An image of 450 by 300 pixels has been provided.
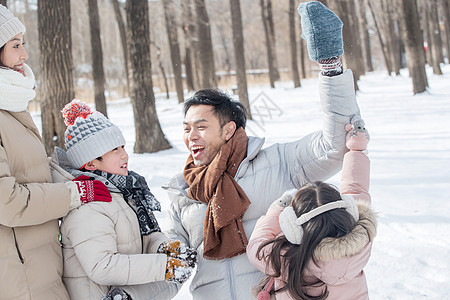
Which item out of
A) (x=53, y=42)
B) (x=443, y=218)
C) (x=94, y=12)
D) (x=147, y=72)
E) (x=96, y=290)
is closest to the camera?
(x=96, y=290)

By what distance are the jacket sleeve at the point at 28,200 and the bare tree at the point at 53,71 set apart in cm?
499

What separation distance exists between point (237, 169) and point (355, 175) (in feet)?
1.95

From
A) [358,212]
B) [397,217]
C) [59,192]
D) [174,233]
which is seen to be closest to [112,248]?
[59,192]

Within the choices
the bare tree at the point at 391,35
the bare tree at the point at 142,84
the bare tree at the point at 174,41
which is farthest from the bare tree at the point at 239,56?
the bare tree at the point at 391,35

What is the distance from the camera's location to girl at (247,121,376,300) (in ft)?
5.50

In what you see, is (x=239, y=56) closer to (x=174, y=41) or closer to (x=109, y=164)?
(x=174, y=41)

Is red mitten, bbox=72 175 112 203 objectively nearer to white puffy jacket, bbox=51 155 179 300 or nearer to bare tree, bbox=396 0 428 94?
white puffy jacket, bbox=51 155 179 300

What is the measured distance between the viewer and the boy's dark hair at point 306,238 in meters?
1.71

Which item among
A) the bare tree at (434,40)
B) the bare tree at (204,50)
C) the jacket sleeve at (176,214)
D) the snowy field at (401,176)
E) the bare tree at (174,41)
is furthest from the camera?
the bare tree at (434,40)

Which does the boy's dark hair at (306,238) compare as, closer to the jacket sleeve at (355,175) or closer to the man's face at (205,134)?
the jacket sleeve at (355,175)

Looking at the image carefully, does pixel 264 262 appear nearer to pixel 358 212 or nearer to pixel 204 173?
pixel 358 212

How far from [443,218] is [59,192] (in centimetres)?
365

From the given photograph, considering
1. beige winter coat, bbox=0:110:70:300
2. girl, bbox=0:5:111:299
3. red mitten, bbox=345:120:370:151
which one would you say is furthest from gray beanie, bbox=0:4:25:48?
red mitten, bbox=345:120:370:151

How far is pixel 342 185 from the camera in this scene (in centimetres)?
204
